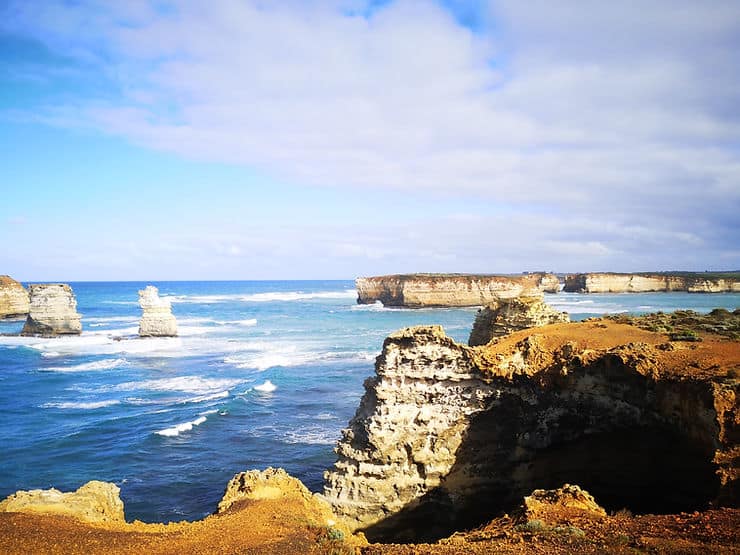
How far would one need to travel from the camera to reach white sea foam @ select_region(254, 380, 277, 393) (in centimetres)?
3261

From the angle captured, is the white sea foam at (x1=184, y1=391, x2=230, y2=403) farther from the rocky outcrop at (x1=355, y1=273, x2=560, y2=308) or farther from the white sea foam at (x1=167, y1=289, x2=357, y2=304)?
the white sea foam at (x1=167, y1=289, x2=357, y2=304)

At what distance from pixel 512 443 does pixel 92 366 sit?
125 feet

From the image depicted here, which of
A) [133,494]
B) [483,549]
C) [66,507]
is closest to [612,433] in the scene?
[483,549]

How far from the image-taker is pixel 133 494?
1847 cm

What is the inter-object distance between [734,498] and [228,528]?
10.3m

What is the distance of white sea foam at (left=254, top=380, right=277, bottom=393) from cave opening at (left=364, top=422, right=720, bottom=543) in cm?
1949

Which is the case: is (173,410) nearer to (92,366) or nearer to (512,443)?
(92,366)

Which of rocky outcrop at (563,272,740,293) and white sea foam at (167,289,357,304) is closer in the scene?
rocky outcrop at (563,272,740,293)

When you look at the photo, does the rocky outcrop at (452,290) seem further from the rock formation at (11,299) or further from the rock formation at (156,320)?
the rock formation at (11,299)

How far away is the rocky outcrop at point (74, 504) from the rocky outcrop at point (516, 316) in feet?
51.3

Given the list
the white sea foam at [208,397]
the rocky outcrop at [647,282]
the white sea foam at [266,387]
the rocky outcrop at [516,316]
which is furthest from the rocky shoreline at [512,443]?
the rocky outcrop at [647,282]

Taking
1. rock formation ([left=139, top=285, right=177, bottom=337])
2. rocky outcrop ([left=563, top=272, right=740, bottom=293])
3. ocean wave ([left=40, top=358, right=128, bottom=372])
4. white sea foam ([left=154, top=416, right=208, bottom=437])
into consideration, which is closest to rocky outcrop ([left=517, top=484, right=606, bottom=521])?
white sea foam ([left=154, top=416, right=208, bottom=437])

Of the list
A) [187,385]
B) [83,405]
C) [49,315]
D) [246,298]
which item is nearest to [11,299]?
[49,315]

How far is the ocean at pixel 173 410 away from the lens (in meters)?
19.9
